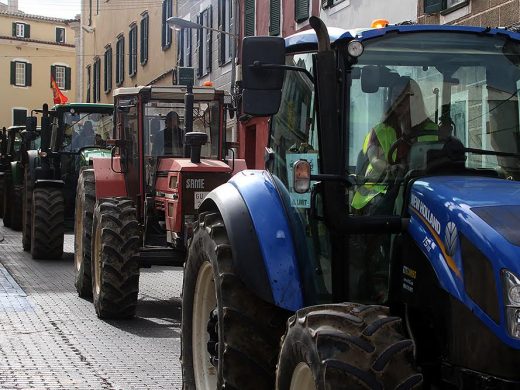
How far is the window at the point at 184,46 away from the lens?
3259 centimetres

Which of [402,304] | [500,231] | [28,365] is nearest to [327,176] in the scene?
[402,304]

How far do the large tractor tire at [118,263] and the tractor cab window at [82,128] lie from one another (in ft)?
21.6

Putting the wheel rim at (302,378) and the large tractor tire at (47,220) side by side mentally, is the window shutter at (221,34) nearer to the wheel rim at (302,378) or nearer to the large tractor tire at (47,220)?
the large tractor tire at (47,220)

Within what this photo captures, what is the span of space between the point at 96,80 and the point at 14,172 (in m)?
28.4

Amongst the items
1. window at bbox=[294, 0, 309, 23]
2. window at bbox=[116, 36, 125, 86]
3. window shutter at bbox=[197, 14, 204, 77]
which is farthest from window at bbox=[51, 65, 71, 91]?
window at bbox=[294, 0, 309, 23]

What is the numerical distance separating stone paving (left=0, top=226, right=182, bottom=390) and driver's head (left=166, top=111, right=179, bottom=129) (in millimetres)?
1857

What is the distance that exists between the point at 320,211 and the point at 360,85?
23.3 inches

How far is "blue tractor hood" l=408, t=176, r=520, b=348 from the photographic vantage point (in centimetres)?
373

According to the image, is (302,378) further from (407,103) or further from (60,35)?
(60,35)

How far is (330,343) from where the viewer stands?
12.4 ft

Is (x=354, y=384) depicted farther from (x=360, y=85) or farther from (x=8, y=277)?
(x=8, y=277)

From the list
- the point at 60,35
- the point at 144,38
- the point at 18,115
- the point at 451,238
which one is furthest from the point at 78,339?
the point at 60,35

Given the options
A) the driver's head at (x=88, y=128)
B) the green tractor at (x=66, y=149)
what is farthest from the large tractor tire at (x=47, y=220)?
the driver's head at (x=88, y=128)

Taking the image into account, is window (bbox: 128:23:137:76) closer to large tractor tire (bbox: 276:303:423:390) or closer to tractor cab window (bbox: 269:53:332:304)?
Result: tractor cab window (bbox: 269:53:332:304)
